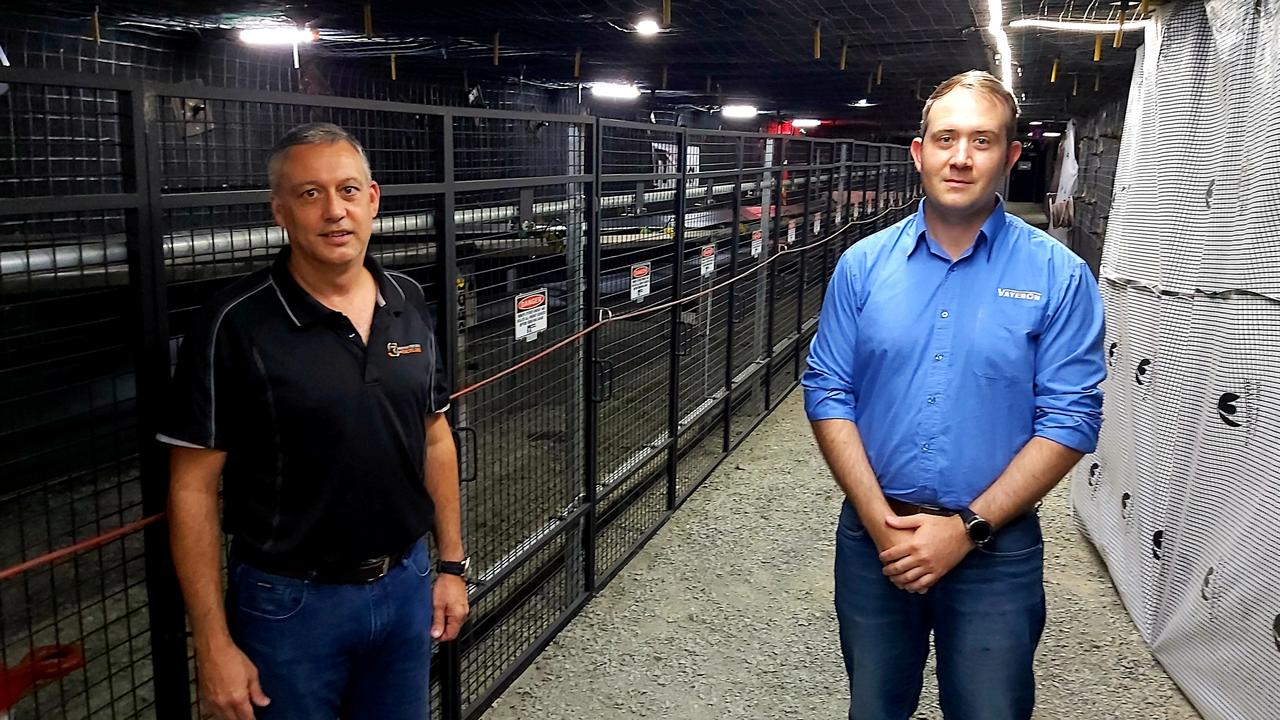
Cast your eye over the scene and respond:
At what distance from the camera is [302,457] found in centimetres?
167

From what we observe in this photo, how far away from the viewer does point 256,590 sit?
173 centimetres

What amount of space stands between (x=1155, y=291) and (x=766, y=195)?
305cm

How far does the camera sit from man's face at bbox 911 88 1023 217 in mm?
1868

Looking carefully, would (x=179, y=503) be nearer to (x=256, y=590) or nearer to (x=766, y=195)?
(x=256, y=590)

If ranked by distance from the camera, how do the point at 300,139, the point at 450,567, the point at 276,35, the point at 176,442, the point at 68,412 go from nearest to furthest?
the point at 176,442, the point at 300,139, the point at 450,567, the point at 68,412, the point at 276,35

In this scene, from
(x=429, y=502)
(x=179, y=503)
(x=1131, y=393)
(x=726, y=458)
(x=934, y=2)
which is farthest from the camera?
(x=934, y=2)

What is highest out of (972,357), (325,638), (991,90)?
(991,90)

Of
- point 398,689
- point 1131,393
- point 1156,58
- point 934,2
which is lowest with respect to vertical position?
point 398,689

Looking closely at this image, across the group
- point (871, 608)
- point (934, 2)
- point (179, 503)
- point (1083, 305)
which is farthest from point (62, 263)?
point (934, 2)

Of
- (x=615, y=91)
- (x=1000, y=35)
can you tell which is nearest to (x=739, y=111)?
(x=615, y=91)

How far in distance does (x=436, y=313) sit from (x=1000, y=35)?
23.5ft

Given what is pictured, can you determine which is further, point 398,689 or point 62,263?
point 62,263

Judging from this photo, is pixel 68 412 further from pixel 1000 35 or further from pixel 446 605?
pixel 1000 35

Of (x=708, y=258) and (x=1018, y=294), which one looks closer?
(x=1018, y=294)
